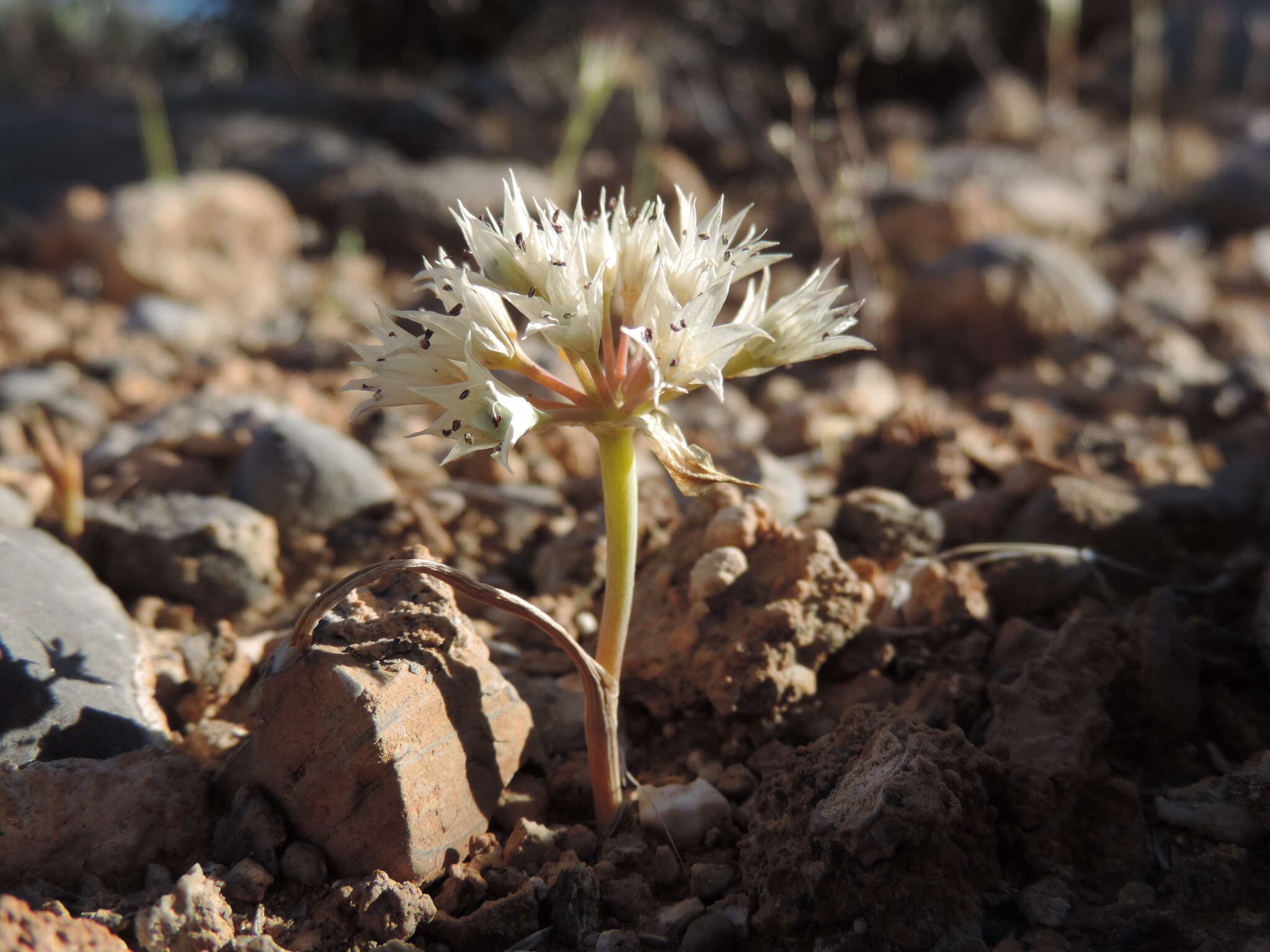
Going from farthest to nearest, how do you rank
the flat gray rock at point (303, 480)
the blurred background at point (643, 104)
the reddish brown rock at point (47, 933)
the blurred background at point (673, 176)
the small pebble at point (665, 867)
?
the blurred background at point (643, 104)
the blurred background at point (673, 176)
the flat gray rock at point (303, 480)
the small pebble at point (665, 867)
the reddish brown rock at point (47, 933)

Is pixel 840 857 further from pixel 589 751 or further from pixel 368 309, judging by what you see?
pixel 368 309

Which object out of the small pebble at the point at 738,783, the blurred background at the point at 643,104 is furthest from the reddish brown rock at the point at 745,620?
the blurred background at the point at 643,104

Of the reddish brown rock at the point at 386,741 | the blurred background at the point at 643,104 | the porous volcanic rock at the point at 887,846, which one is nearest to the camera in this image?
the porous volcanic rock at the point at 887,846

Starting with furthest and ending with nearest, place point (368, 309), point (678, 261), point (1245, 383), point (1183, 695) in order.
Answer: point (368, 309) < point (1245, 383) < point (1183, 695) < point (678, 261)

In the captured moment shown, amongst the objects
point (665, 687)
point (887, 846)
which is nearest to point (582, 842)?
point (665, 687)

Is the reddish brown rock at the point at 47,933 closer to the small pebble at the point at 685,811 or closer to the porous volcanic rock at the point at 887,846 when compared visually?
the small pebble at the point at 685,811

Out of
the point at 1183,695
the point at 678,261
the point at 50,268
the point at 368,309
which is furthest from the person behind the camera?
the point at 50,268

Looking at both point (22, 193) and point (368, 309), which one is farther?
point (22, 193)


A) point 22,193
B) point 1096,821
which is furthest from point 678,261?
point 22,193
